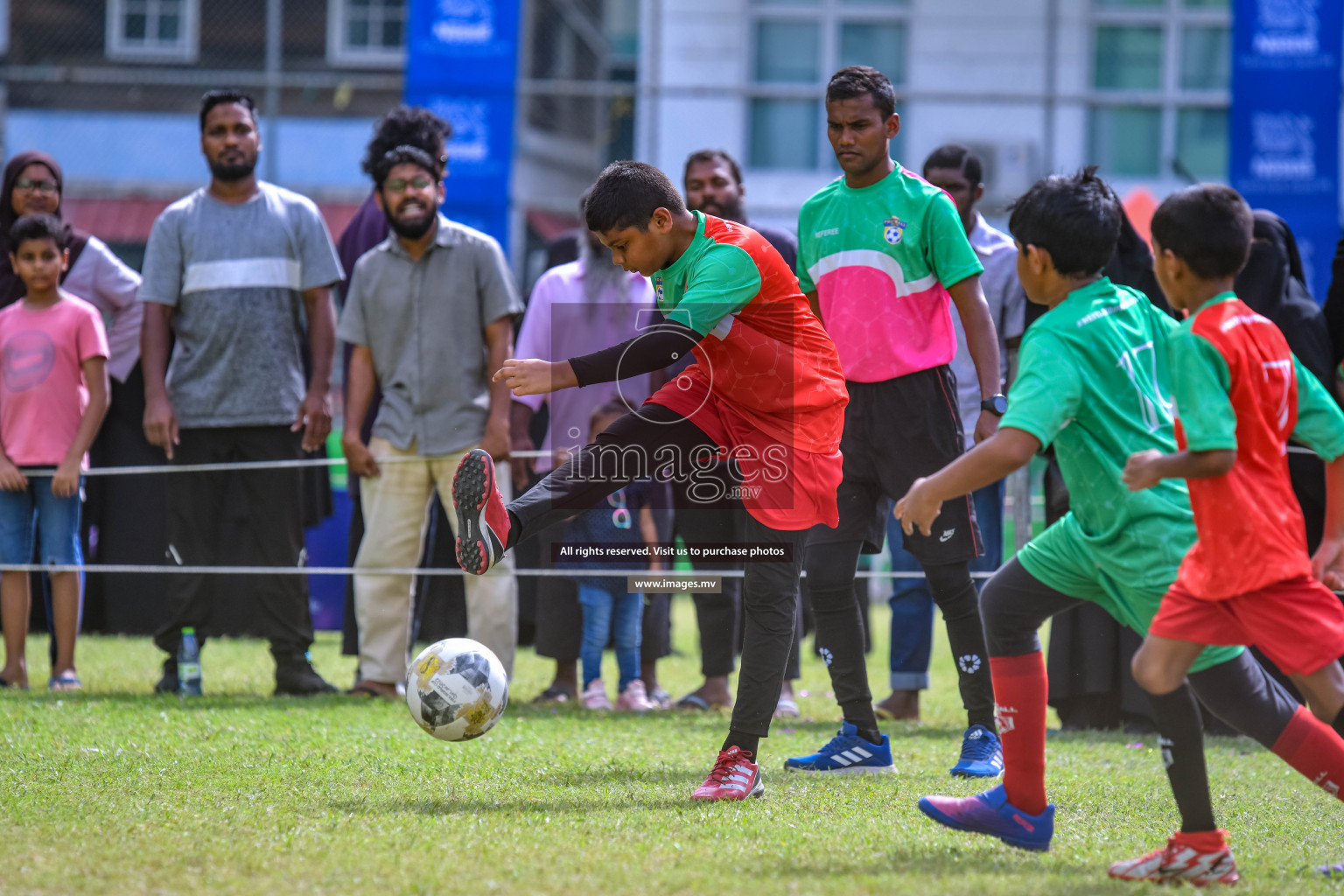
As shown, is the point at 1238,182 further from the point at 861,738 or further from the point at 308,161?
the point at 308,161

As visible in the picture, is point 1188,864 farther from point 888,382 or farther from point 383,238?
point 383,238

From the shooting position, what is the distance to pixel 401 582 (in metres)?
6.41

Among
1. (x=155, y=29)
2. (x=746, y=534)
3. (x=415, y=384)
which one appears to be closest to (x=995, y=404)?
(x=746, y=534)

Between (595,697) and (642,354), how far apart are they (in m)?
2.85

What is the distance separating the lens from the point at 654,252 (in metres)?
4.07

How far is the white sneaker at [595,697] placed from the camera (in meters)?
6.31

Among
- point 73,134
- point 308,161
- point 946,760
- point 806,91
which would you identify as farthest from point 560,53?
point 946,760

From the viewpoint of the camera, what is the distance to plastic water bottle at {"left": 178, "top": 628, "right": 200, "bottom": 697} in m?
6.27

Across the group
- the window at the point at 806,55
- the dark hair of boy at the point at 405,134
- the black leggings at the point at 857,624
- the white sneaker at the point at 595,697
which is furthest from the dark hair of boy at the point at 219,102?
the window at the point at 806,55

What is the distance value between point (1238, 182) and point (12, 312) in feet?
29.9

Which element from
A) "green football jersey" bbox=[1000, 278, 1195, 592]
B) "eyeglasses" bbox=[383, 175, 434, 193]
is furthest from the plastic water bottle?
"green football jersey" bbox=[1000, 278, 1195, 592]

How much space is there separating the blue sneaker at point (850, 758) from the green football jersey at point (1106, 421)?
4.79 ft

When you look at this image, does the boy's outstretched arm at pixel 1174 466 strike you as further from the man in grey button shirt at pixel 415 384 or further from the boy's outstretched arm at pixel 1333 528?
the man in grey button shirt at pixel 415 384

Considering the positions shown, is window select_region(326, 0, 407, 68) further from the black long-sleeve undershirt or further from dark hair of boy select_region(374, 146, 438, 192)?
the black long-sleeve undershirt
